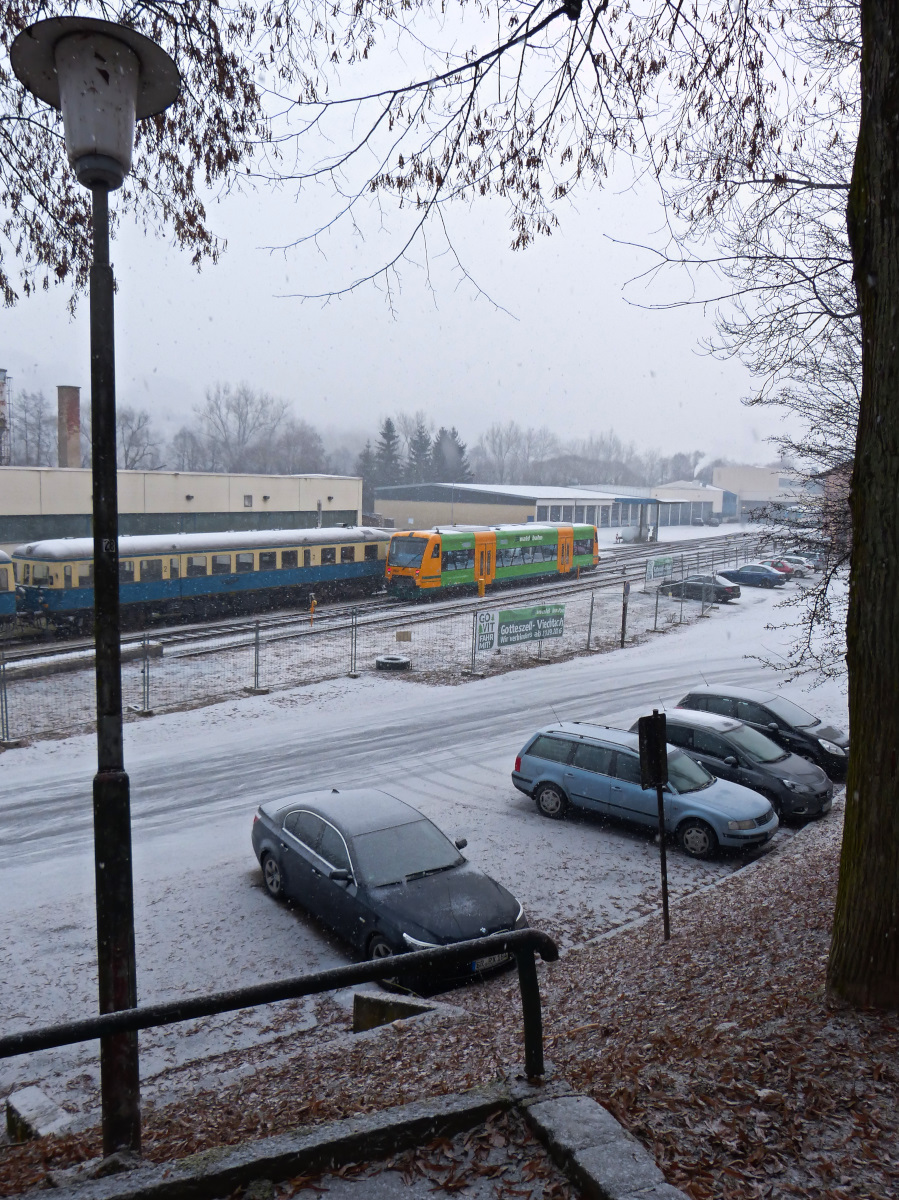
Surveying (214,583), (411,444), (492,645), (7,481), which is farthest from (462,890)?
(411,444)

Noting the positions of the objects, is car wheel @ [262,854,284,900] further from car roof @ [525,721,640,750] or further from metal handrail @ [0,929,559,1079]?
metal handrail @ [0,929,559,1079]

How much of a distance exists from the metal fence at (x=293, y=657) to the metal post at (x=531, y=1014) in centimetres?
1505

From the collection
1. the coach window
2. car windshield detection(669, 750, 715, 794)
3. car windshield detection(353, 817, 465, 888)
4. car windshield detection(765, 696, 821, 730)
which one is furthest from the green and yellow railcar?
car windshield detection(353, 817, 465, 888)

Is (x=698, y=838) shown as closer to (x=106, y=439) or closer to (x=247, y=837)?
(x=247, y=837)

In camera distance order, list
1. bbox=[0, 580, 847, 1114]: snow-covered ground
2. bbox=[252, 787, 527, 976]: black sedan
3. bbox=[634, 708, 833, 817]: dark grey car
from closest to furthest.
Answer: bbox=[0, 580, 847, 1114]: snow-covered ground → bbox=[252, 787, 527, 976]: black sedan → bbox=[634, 708, 833, 817]: dark grey car

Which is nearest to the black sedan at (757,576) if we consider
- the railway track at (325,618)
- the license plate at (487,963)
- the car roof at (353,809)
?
the railway track at (325,618)

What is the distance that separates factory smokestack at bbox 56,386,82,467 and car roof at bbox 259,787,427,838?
125ft

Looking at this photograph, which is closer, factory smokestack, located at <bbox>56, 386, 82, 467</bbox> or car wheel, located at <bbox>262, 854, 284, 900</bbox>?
car wheel, located at <bbox>262, 854, 284, 900</bbox>

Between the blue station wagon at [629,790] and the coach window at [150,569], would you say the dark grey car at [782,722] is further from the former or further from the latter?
the coach window at [150,569]

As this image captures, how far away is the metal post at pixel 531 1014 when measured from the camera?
3664 mm

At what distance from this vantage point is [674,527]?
83.6 metres

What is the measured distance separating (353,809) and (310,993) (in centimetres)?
689

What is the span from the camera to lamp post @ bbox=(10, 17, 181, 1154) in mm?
3875

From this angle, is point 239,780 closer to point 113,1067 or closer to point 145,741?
point 145,741
